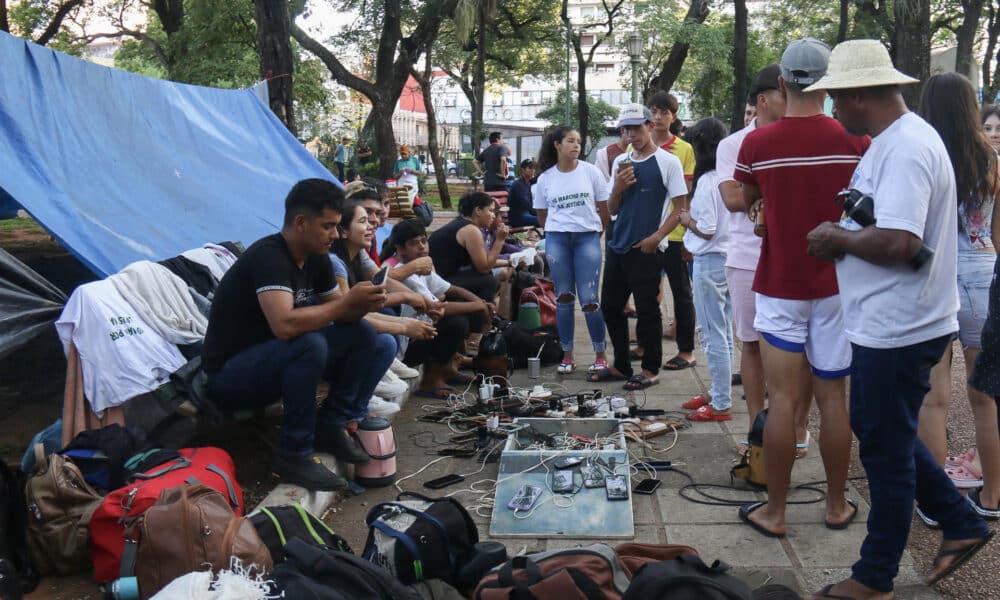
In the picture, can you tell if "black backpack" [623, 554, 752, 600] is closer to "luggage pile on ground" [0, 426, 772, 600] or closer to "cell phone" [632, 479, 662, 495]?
"luggage pile on ground" [0, 426, 772, 600]

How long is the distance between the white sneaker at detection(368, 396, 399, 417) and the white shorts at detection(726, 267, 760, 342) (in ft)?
6.74

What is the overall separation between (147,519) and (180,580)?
0.40 metres

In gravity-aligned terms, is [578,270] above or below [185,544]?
above

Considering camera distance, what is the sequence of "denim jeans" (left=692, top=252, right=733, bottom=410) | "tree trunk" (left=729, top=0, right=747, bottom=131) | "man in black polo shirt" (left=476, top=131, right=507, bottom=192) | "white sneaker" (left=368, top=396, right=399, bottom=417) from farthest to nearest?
"tree trunk" (left=729, top=0, right=747, bottom=131) < "man in black polo shirt" (left=476, top=131, right=507, bottom=192) < "denim jeans" (left=692, top=252, right=733, bottom=410) < "white sneaker" (left=368, top=396, right=399, bottom=417)

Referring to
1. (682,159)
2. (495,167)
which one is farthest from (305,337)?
(495,167)

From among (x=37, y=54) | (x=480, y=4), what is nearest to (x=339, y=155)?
(x=480, y=4)

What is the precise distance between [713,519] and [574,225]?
3.03 metres

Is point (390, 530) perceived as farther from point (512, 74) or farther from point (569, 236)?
point (512, 74)

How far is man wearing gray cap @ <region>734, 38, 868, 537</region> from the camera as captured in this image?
11.7 feet

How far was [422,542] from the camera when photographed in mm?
3230

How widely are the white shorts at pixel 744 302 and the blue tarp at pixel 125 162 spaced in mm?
3580

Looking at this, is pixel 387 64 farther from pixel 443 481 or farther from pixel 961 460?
pixel 961 460

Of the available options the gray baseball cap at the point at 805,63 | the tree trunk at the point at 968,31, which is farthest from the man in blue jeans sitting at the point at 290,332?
the tree trunk at the point at 968,31

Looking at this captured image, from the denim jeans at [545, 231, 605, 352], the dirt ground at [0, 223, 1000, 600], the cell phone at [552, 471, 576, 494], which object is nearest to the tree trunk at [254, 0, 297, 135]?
the dirt ground at [0, 223, 1000, 600]
